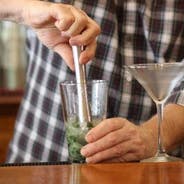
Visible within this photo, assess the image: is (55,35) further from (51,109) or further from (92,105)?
(51,109)

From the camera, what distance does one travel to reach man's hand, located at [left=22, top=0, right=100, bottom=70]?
101cm

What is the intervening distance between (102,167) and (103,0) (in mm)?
691

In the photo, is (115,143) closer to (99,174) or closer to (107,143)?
(107,143)

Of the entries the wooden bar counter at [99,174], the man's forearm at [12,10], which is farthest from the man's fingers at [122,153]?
the man's forearm at [12,10]

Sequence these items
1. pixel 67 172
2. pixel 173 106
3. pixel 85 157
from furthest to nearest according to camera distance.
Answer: pixel 173 106, pixel 85 157, pixel 67 172

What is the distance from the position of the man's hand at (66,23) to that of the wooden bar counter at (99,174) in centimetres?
27

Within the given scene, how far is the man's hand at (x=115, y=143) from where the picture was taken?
0.99 metres

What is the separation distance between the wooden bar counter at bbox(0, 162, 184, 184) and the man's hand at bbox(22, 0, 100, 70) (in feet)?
0.88

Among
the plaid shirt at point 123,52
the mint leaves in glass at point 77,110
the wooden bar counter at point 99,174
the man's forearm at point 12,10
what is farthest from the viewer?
the plaid shirt at point 123,52

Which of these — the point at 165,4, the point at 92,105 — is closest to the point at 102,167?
the point at 92,105

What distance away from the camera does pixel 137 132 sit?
112 centimetres

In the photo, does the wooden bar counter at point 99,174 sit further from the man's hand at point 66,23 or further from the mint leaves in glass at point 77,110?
the man's hand at point 66,23

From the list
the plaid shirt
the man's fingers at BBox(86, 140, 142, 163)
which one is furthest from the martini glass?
the plaid shirt

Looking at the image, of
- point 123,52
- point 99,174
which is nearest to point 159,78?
point 99,174
